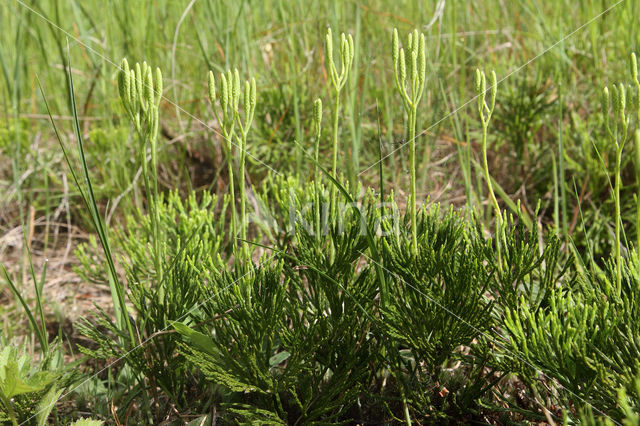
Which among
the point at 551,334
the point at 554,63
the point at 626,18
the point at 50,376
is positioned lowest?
the point at 50,376

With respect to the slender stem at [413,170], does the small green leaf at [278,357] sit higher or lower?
lower

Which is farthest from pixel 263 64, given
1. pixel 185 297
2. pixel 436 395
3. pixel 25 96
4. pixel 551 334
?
pixel 551 334

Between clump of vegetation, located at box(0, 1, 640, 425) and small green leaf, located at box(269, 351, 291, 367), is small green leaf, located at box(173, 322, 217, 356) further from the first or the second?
small green leaf, located at box(269, 351, 291, 367)

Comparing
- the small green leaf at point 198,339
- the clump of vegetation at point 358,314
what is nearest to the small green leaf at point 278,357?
the clump of vegetation at point 358,314

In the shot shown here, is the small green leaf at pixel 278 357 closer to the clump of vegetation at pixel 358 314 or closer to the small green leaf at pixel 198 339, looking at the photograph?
the clump of vegetation at pixel 358 314

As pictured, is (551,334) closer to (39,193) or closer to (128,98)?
(128,98)

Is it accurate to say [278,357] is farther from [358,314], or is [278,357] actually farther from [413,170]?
[413,170]

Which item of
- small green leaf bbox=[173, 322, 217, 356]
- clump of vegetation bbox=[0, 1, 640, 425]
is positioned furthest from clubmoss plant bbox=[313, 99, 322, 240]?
small green leaf bbox=[173, 322, 217, 356]

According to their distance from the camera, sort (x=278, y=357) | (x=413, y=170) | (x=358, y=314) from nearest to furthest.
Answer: (x=413, y=170)
(x=358, y=314)
(x=278, y=357)

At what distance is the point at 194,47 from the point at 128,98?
2.14 m

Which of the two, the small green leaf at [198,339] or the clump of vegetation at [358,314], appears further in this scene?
the small green leaf at [198,339]

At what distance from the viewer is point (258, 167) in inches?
103

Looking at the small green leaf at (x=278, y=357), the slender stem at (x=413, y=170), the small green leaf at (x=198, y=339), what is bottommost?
the small green leaf at (x=278, y=357)

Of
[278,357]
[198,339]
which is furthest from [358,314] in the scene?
[198,339]
